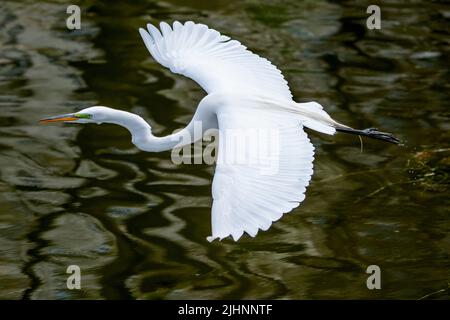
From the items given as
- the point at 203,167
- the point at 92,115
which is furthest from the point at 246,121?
the point at 203,167

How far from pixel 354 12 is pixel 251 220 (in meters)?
5.77

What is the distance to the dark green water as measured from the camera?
5879 millimetres

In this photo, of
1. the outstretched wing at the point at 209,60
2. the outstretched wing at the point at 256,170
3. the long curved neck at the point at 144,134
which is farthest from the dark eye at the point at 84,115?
the outstretched wing at the point at 256,170

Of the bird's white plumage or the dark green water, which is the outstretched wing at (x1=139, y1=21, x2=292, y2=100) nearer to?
the bird's white plumage

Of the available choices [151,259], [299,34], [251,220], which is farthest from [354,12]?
[251,220]

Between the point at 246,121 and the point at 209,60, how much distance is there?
100 cm

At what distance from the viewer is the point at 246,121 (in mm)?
5438

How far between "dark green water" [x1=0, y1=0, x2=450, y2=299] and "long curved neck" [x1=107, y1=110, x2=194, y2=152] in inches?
24.2

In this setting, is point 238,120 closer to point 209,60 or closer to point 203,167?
point 209,60

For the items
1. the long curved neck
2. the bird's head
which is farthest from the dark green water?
the bird's head

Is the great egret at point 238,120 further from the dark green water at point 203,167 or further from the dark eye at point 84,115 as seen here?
the dark green water at point 203,167

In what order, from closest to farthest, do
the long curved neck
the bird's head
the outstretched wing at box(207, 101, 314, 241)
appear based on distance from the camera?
1. the outstretched wing at box(207, 101, 314, 241)
2. the bird's head
3. the long curved neck

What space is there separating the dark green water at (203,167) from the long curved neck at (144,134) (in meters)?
0.61

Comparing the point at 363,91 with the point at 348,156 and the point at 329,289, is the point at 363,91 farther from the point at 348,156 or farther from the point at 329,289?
the point at 329,289
